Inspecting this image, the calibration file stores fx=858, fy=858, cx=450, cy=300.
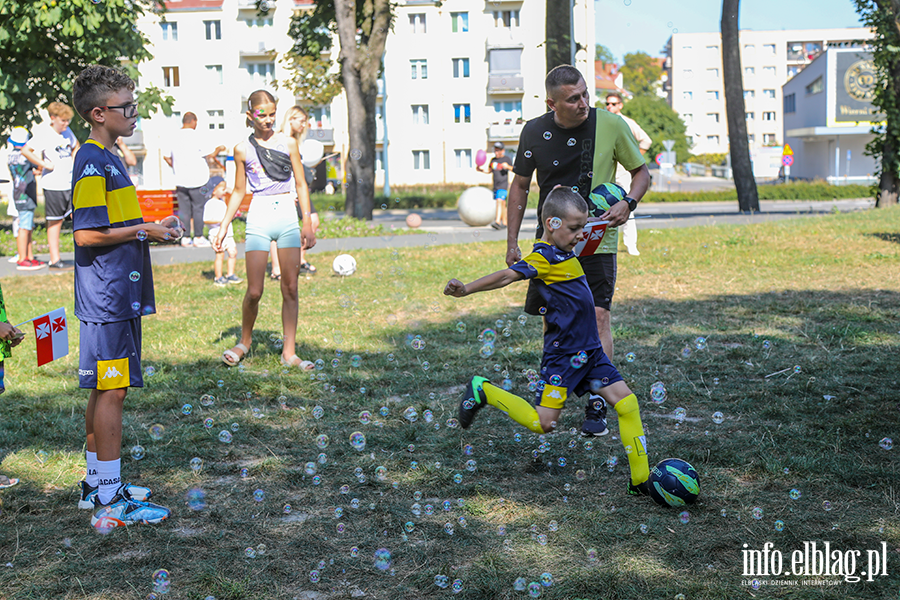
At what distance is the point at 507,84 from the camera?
5641 cm

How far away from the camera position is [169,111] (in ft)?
68.6

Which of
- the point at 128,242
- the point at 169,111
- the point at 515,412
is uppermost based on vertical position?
the point at 169,111

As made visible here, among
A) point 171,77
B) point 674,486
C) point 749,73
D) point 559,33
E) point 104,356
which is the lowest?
point 674,486

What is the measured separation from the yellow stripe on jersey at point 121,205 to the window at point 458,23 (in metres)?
55.5

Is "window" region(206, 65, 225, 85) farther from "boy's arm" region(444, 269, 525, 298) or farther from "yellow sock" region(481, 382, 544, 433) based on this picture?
"boy's arm" region(444, 269, 525, 298)

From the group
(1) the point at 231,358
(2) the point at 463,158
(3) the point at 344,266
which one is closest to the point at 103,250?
(1) the point at 231,358

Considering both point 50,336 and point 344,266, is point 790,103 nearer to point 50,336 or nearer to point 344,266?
point 344,266

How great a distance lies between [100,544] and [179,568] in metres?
0.46

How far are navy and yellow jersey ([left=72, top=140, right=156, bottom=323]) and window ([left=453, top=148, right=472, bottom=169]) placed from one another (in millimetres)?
54743

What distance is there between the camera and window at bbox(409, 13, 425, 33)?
55.4 m

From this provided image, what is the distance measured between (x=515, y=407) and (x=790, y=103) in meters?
73.7

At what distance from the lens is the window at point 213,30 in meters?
58.8

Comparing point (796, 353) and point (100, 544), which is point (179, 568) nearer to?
point (100, 544)

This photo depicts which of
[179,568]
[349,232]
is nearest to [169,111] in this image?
[349,232]
